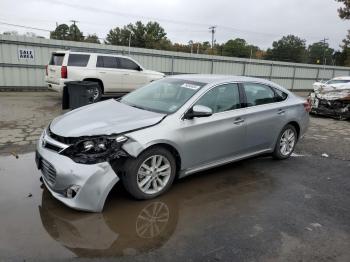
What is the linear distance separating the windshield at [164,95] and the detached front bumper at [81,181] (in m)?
1.29

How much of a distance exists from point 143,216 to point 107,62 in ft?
30.7

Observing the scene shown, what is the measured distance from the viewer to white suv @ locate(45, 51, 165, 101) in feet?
36.2

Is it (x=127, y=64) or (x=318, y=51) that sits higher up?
(x=318, y=51)

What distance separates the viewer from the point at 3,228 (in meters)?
3.28

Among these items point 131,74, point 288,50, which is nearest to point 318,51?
point 288,50

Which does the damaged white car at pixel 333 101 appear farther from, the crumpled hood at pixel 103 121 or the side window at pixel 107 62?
the crumpled hood at pixel 103 121

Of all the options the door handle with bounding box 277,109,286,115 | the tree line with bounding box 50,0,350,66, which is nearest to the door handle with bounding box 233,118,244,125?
the door handle with bounding box 277,109,286,115

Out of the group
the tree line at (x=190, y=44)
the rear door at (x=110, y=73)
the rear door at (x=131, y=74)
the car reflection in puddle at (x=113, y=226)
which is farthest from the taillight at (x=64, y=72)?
the tree line at (x=190, y=44)

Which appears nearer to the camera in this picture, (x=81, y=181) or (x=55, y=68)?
(x=81, y=181)

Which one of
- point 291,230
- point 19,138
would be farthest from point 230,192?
point 19,138

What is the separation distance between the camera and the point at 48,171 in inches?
146

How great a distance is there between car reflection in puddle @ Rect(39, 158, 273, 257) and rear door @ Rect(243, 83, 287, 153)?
30.6 inches

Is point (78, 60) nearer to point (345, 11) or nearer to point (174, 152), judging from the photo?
point (174, 152)

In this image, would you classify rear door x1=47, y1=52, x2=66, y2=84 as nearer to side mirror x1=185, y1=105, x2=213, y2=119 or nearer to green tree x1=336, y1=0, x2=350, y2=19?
side mirror x1=185, y1=105, x2=213, y2=119
